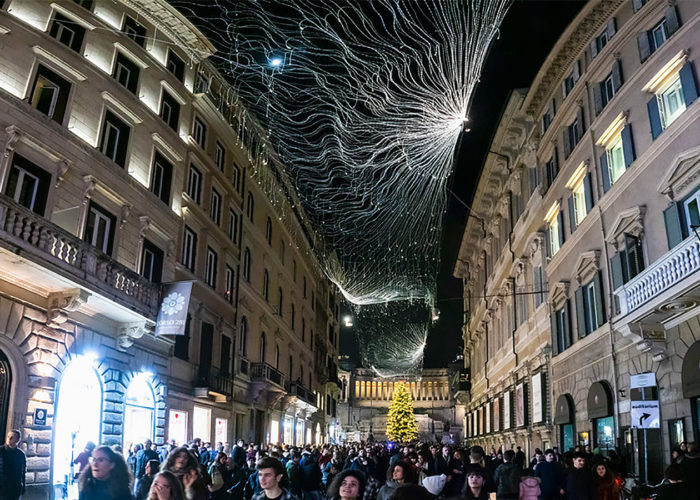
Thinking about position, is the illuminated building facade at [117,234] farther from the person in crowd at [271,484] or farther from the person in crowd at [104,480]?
the person in crowd at [271,484]

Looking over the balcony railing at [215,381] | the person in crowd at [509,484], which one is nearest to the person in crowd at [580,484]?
the person in crowd at [509,484]

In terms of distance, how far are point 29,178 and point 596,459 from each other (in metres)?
12.9

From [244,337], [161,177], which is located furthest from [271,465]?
[244,337]

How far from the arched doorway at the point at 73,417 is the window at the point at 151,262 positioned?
4.09m

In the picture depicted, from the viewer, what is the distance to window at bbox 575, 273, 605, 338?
18391 millimetres

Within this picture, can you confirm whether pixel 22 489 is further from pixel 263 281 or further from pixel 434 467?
pixel 263 281

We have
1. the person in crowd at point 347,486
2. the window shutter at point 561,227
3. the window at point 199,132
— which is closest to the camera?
the person in crowd at point 347,486

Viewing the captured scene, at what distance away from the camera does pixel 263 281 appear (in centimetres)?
3306

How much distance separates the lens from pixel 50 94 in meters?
15.5

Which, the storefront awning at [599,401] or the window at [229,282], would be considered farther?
the window at [229,282]

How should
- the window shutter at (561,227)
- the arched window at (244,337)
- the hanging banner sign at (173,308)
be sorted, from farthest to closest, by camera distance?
1. the arched window at (244,337)
2. the window shutter at (561,227)
3. the hanging banner sign at (173,308)

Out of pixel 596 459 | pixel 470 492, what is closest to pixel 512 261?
pixel 596 459

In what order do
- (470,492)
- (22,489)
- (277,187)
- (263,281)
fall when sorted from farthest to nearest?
(277,187) < (263,281) < (22,489) < (470,492)

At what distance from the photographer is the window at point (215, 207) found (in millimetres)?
25144
